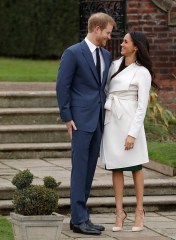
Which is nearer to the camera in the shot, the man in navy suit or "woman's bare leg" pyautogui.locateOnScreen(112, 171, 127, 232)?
the man in navy suit

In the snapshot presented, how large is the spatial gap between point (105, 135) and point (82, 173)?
371 millimetres

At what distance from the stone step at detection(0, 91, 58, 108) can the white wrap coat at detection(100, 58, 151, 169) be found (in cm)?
438

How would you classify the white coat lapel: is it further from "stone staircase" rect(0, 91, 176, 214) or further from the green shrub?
the green shrub

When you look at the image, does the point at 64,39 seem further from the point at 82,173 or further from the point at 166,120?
the point at 82,173

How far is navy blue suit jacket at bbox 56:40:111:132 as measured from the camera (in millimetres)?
8930

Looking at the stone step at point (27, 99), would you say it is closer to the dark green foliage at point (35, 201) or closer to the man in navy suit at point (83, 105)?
the man in navy suit at point (83, 105)

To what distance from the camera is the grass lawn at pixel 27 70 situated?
15906mm

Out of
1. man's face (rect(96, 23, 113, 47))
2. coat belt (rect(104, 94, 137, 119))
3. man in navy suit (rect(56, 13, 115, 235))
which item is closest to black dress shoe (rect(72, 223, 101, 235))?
man in navy suit (rect(56, 13, 115, 235))

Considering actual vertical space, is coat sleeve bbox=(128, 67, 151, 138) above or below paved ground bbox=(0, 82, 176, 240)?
above

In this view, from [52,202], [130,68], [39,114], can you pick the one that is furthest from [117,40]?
[52,202]

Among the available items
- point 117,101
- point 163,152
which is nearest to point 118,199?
point 117,101

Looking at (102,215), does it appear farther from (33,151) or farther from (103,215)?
(33,151)

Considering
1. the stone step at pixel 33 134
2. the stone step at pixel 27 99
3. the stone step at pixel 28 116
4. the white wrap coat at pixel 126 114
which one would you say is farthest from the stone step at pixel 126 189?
the stone step at pixel 27 99

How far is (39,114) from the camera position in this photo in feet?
43.1
